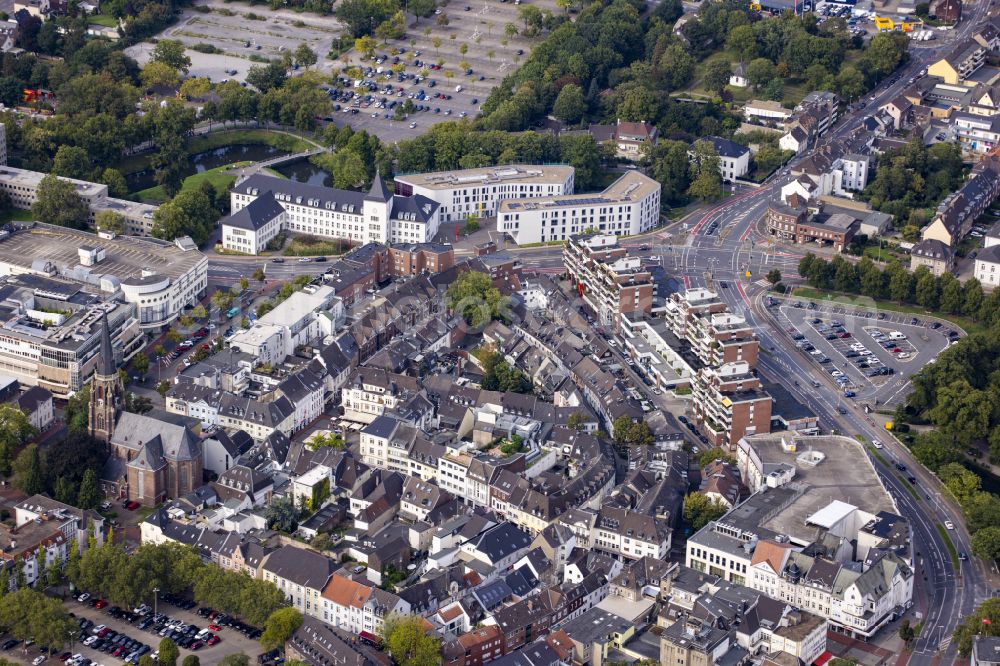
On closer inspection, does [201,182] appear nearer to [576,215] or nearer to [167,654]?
[576,215]

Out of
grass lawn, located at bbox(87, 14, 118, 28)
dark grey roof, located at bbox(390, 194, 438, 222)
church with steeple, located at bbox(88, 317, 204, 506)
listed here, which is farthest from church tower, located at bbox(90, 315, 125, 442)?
grass lawn, located at bbox(87, 14, 118, 28)

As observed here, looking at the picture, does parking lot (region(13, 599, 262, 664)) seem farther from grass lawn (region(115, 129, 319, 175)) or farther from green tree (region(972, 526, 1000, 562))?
grass lawn (region(115, 129, 319, 175))

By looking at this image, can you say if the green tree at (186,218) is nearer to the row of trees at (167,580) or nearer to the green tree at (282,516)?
the green tree at (282,516)

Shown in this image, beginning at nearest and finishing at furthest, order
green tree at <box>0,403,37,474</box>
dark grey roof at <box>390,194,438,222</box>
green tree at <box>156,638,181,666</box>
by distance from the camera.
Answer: green tree at <box>156,638,181,666</box> < green tree at <box>0,403,37,474</box> < dark grey roof at <box>390,194,438,222</box>

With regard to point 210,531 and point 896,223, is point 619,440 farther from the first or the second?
point 896,223

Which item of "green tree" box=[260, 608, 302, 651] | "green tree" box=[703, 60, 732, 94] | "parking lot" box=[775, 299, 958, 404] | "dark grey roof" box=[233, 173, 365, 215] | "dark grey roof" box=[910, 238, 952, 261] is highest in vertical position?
"green tree" box=[703, 60, 732, 94]

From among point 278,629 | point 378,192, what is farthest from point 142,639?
point 378,192
